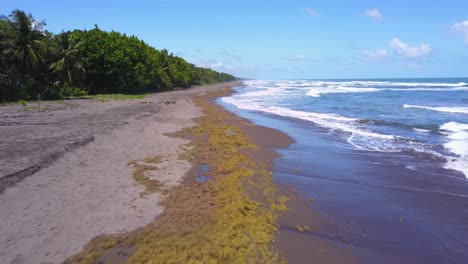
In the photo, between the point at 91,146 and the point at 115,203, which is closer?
the point at 115,203

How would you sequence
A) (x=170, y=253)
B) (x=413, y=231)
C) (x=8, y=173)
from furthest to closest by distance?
(x=8, y=173) → (x=413, y=231) → (x=170, y=253)

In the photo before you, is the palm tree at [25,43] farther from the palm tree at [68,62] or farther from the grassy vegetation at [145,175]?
the grassy vegetation at [145,175]

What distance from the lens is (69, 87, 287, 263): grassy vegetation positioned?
4.95 m

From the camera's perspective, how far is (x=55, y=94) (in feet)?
105

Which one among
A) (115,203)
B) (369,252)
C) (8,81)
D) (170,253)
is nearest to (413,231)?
(369,252)

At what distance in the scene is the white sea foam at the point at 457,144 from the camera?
10.3 meters

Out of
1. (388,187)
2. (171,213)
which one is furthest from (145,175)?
(388,187)

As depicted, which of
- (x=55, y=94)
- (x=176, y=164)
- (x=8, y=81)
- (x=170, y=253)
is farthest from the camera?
(x=55, y=94)

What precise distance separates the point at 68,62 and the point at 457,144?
3487cm

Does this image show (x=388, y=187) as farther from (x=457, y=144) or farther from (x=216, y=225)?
(x=457, y=144)

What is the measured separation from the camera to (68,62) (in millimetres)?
34469

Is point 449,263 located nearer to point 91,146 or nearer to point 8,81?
point 91,146

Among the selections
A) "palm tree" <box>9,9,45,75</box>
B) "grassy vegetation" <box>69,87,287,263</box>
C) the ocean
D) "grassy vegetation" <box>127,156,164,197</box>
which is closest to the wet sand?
the ocean

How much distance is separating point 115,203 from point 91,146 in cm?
507
